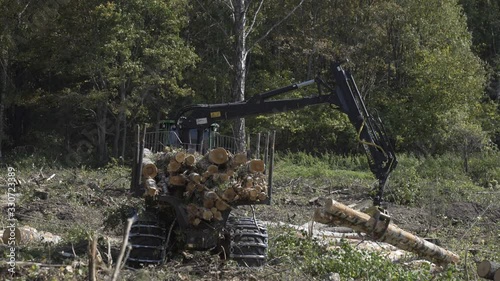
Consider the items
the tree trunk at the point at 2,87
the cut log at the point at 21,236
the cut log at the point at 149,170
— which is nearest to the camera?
the cut log at the point at 149,170

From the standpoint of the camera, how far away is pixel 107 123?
2912 cm

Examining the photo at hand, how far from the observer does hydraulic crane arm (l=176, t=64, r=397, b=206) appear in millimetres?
14609

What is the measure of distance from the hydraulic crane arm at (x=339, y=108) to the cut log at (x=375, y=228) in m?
4.91

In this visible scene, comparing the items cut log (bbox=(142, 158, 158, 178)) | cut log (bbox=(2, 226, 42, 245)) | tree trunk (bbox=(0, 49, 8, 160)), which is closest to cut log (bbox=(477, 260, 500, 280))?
cut log (bbox=(142, 158, 158, 178))

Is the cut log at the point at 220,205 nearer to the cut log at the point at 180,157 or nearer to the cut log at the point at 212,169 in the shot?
the cut log at the point at 212,169

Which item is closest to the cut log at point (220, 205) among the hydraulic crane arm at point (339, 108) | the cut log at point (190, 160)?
the cut log at point (190, 160)

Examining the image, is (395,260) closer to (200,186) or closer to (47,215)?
(200,186)

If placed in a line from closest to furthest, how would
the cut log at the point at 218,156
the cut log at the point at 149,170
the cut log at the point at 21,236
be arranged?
1. the cut log at the point at 218,156
2. the cut log at the point at 149,170
3. the cut log at the point at 21,236

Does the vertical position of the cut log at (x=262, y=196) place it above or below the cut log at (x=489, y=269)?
above

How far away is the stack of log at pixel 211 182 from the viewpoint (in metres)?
9.02

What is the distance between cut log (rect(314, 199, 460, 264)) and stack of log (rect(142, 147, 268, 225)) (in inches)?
38.7

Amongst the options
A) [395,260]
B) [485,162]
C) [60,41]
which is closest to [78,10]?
[60,41]

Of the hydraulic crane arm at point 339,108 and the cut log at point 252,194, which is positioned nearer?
the cut log at point 252,194

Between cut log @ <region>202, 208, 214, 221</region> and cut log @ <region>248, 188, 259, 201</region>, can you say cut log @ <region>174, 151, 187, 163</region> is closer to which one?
cut log @ <region>202, 208, 214, 221</region>
